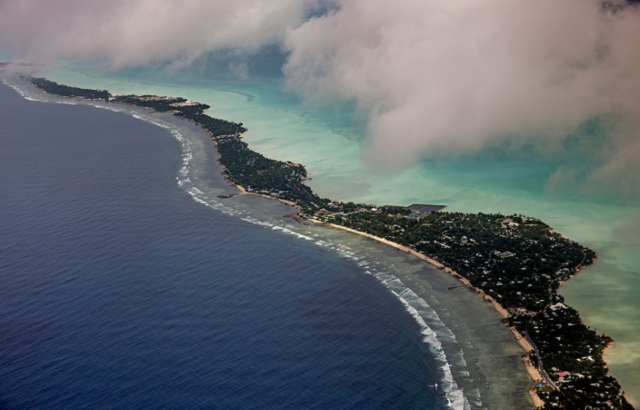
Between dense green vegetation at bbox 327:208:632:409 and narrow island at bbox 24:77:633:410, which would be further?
narrow island at bbox 24:77:633:410

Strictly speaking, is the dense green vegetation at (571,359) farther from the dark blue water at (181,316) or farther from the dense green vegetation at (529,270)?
the dark blue water at (181,316)

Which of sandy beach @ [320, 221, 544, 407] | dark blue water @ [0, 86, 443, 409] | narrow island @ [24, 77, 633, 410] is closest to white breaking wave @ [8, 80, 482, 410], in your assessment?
dark blue water @ [0, 86, 443, 409]

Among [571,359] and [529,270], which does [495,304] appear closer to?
[529,270]

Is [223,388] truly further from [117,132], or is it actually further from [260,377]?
[117,132]

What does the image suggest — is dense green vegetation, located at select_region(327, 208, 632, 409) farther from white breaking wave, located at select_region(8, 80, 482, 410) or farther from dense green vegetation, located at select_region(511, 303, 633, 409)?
white breaking wave, located at select_region(8, 80, 482, 410)

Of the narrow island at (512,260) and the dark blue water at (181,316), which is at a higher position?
the narrow island at (512,260)

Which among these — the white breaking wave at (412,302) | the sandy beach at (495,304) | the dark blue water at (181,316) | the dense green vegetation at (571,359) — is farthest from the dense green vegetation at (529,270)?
the dark blue water at (181,316)
